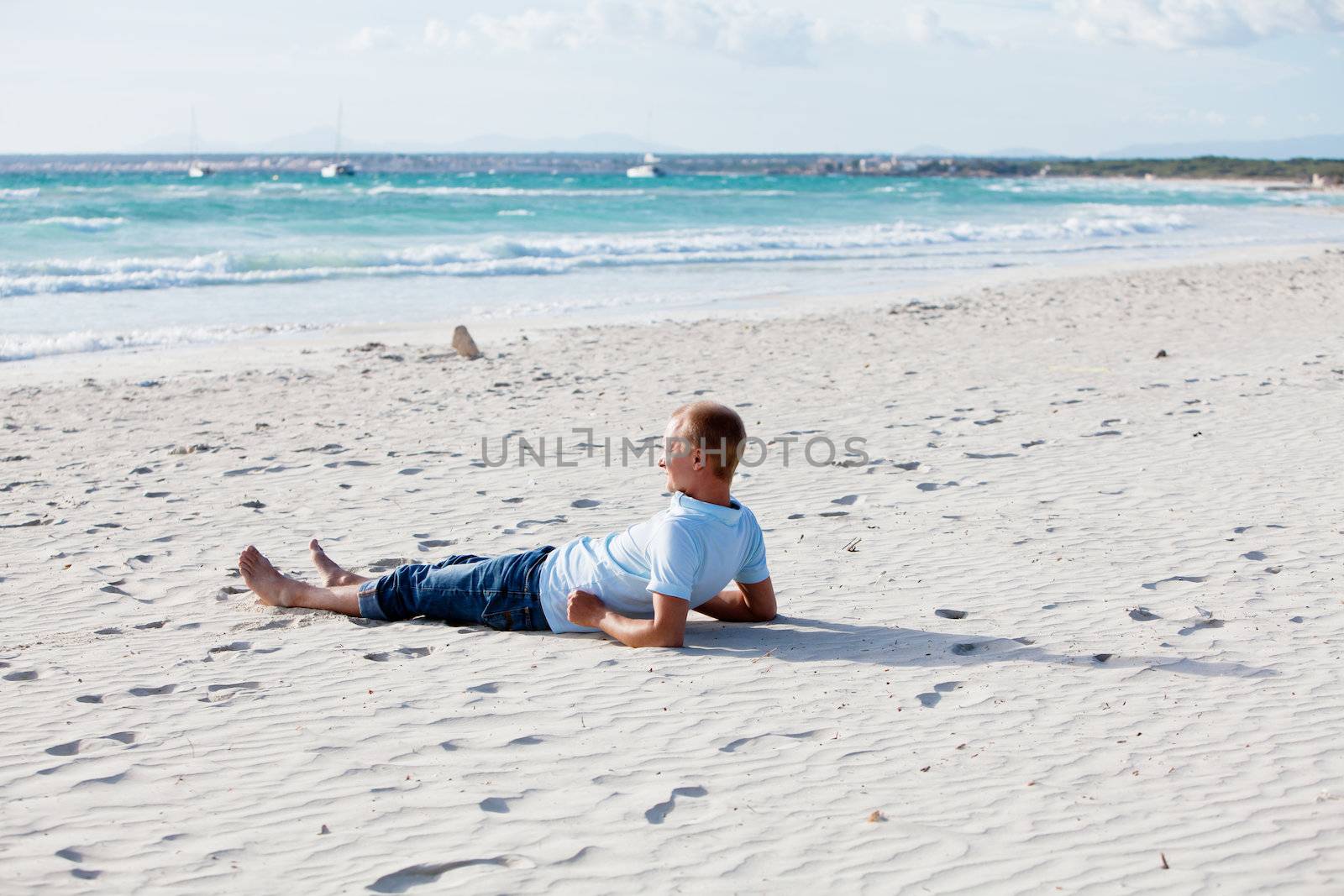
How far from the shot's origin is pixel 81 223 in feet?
91.2

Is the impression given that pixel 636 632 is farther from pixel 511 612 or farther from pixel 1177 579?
pixel 1177 579

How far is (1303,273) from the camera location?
18.4 metres

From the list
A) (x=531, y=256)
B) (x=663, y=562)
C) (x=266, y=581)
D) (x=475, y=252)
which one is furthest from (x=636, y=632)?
(x=531, y=256)

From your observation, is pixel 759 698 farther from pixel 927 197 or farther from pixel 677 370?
pixel 927 197

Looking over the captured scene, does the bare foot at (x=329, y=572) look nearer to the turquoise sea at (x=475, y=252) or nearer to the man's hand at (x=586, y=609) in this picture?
the man's hand at (x=586, y=609)

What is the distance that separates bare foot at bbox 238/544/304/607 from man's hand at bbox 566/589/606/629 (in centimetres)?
127

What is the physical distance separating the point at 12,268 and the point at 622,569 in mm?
18836

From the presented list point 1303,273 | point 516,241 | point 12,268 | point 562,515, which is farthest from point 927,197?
point 562,515

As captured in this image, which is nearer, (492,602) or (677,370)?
(492,602)

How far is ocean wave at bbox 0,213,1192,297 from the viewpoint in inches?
760

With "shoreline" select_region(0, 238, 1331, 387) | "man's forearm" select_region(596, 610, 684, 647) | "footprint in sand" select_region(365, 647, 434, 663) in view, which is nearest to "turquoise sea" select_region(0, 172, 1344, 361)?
"shoreline" select_region(0, 238, 1331, 387)

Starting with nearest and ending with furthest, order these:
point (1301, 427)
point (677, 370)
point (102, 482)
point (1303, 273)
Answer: point (102, 482) < point (1301, 427) < point (677, 370) < point (1303, 273)

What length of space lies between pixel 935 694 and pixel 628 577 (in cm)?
113

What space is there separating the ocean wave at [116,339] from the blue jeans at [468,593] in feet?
30.1
